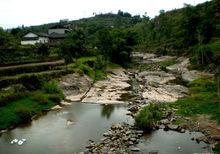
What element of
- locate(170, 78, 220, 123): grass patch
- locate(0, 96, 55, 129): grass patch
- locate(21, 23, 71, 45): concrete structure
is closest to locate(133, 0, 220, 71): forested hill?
locate(170, 78, 220, 123): grass patch

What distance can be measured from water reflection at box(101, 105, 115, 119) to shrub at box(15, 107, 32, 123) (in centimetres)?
833

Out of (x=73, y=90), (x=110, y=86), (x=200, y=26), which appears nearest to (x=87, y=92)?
(x=73, y=90)

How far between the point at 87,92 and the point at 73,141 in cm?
2122

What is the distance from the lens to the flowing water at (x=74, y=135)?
29594 millimetres

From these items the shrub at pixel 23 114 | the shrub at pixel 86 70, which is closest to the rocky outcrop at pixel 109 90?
the shrub at pixel 86 70

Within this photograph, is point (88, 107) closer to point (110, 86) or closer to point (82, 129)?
point (82, 129)

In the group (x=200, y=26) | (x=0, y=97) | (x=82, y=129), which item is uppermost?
(x=200, y=26)

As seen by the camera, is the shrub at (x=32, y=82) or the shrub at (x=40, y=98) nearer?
the shrub at (x=40, y=98)

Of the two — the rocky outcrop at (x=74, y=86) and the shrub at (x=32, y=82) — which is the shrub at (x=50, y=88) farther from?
the rocky outcrop at (x=74, y=86)

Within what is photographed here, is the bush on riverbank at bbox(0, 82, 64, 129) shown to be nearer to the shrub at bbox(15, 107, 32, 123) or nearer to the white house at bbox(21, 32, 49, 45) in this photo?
the shrub at bbox(15, 107, 32, 123)

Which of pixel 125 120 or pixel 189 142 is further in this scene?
pixel 125 120

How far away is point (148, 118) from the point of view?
34969 mm

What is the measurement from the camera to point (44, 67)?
5491 cm

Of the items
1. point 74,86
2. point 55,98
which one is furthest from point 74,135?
point 74,86
